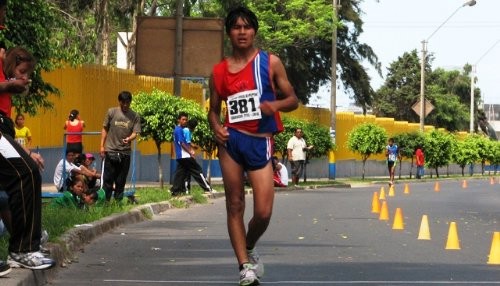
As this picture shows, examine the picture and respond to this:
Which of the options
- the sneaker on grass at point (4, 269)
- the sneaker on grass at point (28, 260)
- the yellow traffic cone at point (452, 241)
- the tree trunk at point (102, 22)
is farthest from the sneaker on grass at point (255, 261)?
the tree trunk at point (102, 22)

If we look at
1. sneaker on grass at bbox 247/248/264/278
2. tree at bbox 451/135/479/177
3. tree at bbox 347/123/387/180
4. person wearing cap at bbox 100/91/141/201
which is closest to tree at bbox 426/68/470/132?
tree at bbox 451/135/479/177

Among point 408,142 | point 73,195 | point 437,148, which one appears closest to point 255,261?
point 73,195

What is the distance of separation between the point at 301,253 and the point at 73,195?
575 centimetres

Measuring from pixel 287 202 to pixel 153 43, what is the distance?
5410 mm

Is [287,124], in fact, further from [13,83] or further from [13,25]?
[13,83]

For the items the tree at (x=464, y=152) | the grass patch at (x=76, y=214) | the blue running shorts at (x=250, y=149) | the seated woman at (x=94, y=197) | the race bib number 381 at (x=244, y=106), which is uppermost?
the tree at (x=464, y=152)

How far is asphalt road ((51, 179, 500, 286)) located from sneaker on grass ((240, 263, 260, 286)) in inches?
22.5

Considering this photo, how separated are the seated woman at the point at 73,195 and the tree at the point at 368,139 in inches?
1480

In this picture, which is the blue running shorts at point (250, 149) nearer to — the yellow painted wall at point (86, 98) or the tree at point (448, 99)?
the yellow painted wall at point (86, 98)

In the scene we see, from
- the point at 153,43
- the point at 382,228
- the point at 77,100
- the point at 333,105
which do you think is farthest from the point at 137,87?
the point at 382,228

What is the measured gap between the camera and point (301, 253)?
12.6 metres

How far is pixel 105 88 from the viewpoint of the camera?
33344 mm

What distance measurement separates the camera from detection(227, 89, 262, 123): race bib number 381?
8.92 m

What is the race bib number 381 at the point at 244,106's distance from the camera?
8922mm
